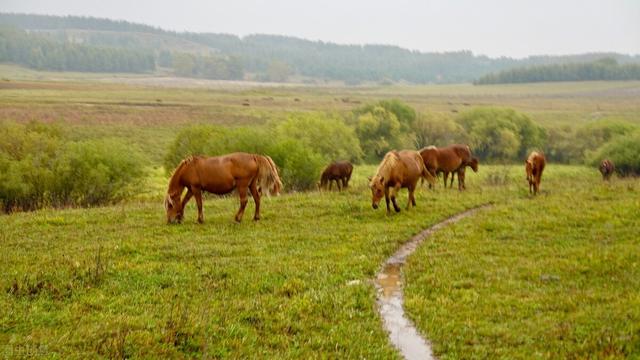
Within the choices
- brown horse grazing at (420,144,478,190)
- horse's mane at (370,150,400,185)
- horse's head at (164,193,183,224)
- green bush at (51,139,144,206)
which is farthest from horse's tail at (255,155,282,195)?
green bush at (51,139,144,206)

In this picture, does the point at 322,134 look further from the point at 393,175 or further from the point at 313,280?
the point at 313,280

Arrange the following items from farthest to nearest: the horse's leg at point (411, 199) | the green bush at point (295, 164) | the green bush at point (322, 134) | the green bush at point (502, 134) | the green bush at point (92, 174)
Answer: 1. the green bush at point (502, 134)
2. the green bush at point (322, 134)
3. the green bush at point (295, 164)
4. the green bush at point (92, 174)
5. the horse's leg at point (411, 199)

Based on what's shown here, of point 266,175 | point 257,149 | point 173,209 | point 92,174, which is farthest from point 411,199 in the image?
point 257,149

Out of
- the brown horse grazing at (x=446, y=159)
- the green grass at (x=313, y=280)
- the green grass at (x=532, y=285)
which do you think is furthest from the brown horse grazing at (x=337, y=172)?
the green grass at (x=532, y=285)

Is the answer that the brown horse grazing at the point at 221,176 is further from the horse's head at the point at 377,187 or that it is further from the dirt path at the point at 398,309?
the dirt path at the point at 398,309

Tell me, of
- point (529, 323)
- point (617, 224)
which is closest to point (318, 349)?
point (529, 323)

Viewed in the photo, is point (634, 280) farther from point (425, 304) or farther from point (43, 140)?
point (43, 140)

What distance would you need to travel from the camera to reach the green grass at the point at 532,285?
10336 millimetres

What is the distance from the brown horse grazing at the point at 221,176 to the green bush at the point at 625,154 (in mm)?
50532

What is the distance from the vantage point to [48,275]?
13719 millimetres

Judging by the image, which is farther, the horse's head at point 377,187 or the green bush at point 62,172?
the green bush at point 62,172

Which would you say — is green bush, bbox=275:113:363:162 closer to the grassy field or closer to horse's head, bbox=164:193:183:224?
horse's head, bbox=164:193:183:224

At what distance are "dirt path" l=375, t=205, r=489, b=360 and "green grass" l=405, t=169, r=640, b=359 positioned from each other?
8.6 inches

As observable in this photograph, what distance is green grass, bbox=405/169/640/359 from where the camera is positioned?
10336 millimetres
